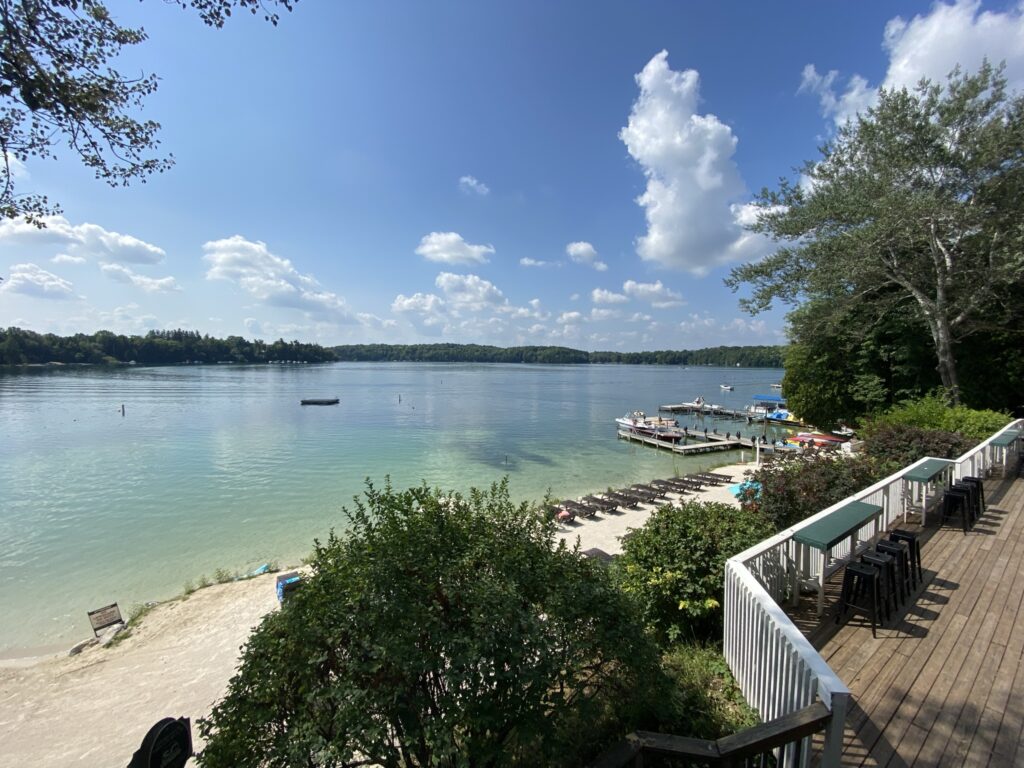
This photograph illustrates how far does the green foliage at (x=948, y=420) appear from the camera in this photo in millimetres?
12500

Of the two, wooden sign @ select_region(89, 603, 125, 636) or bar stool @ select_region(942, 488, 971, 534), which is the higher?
bar stool @ select_region(942, 488, 971, 534)

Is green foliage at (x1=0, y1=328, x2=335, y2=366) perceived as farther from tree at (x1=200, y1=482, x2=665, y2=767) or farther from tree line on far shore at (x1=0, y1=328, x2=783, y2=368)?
tree at (x1=200, y1=482, x2=665, y2=767)

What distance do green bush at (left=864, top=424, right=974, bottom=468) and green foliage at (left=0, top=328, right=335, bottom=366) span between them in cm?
16802

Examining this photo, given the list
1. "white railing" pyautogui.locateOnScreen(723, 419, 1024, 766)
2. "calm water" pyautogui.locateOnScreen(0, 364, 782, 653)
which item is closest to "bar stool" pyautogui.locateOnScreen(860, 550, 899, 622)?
"white railing" pyautogui.locateOnScreen(723, 419, 1024, 766)

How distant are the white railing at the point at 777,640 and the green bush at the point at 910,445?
242 inches

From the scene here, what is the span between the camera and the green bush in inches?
421

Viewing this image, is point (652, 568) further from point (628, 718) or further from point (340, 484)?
point (340, 484)

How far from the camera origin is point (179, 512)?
20.2 metres

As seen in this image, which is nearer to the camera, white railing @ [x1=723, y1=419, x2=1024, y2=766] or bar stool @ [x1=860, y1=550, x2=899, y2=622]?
white railing @ [x1=723, y1=419, x2=1024, y2=766]

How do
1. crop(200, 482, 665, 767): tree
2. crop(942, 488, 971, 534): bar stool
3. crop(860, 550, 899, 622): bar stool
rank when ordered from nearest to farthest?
crop(200, 482, 665, 767): tree
crop(860, 550, 899, 622): bar stool
crop(942, 488, 971, 534): bar stool

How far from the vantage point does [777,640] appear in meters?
3.25

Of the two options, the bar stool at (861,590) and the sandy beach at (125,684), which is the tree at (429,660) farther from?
the sandy beach at (125,684)

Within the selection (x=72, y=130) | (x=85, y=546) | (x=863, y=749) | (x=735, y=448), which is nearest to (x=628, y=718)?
(x=863, y=749)

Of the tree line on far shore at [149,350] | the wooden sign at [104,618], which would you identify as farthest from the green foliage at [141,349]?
the wooden sign at [104,618]
